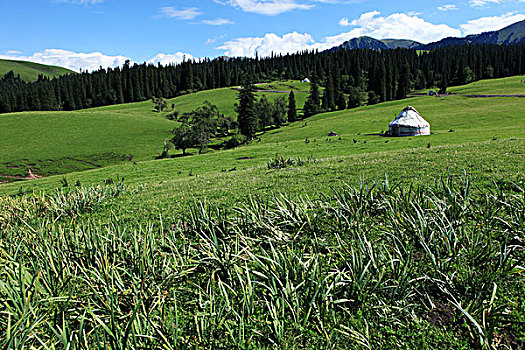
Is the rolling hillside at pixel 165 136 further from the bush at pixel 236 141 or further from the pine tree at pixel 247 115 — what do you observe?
the pine tree at pixel 247 115

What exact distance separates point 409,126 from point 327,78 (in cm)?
6146

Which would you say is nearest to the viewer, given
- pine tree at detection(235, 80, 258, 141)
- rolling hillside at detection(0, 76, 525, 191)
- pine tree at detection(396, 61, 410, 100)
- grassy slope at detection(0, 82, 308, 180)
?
rolling hillside at detection(0, 76, 525, 191)

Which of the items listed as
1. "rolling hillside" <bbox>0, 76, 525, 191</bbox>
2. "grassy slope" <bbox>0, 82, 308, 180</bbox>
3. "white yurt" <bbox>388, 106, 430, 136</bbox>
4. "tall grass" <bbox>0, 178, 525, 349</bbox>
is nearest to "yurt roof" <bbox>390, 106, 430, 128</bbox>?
"white yurt" <bbox>388, 106, 430, 136</bbox>

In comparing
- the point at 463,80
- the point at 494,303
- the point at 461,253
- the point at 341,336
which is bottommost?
the point at 341,336

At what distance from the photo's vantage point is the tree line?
96.8 m

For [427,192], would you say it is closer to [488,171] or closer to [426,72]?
[488,171]

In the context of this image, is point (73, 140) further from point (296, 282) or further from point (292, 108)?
point (296, 282)

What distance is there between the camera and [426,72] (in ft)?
416

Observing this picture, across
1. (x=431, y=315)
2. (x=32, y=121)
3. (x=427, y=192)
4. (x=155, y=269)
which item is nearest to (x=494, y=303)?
(x=431, y=315)

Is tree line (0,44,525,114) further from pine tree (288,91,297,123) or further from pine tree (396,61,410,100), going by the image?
pine tree (288,91,297,123)

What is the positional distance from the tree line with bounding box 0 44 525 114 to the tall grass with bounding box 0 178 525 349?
286ft

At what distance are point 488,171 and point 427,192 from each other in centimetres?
367

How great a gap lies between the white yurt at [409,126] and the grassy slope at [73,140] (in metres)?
40.3

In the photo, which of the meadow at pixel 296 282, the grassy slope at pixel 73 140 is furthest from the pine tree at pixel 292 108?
the meadow at pixel 296 282
